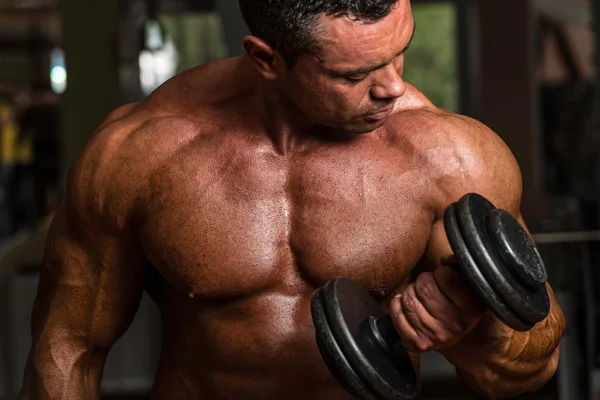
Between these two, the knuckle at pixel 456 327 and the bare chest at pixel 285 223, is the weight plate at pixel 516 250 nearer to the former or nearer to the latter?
the knuckle at pixel 456 327

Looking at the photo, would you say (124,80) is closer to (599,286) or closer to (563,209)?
(563,209)

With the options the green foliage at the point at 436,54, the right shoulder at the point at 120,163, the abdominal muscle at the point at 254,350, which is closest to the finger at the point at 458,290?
the abdominal muscle at the point at 254,350

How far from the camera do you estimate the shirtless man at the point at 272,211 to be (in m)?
1.23

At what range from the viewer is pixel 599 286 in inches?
102

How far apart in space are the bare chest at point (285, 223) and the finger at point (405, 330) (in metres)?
0.13

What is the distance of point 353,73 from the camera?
3.62ft

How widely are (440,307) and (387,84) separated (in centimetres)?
25

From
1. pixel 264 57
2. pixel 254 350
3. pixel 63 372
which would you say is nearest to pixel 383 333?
pixel 254 350

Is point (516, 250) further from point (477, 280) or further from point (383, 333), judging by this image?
point (383, 333)

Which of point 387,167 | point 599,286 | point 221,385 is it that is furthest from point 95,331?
point 599,286

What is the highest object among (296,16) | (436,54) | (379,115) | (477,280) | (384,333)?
(296,16)

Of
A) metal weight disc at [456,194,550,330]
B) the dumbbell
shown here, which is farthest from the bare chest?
metal weight disc at [456,194,550,330]

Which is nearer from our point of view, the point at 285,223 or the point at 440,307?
the point at 440,307

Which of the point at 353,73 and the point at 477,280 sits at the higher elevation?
the point at 353,73
